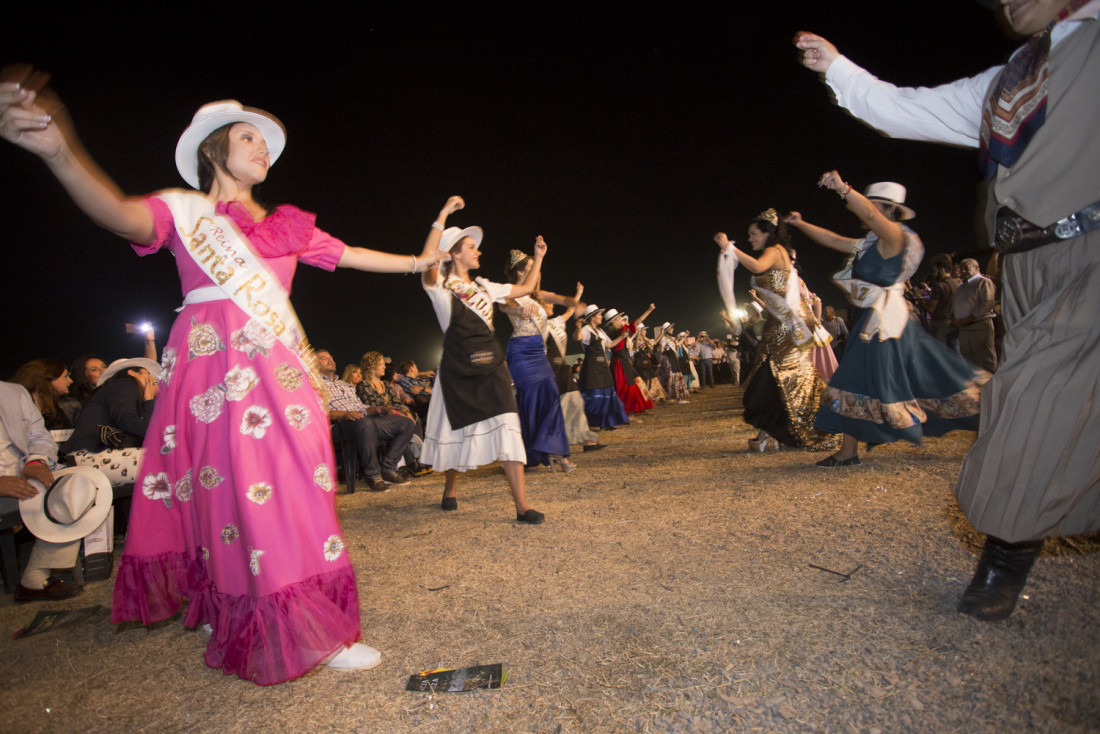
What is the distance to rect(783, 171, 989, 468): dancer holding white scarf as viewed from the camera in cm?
422

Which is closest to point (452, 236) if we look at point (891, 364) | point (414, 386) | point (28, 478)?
point (28, 478)

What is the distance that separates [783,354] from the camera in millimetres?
5527

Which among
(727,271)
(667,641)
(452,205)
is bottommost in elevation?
(667,641)

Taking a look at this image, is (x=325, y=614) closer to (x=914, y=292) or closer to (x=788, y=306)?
(x=788, y=306)

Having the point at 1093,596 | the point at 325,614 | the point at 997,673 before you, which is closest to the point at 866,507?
the point at 1093,596

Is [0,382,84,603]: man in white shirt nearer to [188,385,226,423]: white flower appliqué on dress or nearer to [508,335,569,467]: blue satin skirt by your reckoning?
[188,385,226,423]: white flower appliqué on dress

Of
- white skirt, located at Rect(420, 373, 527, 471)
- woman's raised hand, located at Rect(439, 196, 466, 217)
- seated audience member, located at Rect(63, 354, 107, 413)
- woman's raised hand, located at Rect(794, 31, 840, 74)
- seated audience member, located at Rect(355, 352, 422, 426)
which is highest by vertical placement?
woman's raised hand, located at Rect(794, 31, 840, 74)

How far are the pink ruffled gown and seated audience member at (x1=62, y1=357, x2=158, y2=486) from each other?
6.99 ft

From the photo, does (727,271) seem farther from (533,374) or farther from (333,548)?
(333,548)

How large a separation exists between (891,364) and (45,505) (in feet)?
18.2

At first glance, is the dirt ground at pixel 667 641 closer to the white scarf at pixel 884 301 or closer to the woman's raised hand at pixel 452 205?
the white scarf at pixel 884 301

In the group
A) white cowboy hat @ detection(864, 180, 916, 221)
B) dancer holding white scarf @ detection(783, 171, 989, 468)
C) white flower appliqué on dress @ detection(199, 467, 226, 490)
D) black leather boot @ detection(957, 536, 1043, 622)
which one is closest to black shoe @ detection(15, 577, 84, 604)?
white flower appliqué on dress @ detection(199, 467, 226, 490)

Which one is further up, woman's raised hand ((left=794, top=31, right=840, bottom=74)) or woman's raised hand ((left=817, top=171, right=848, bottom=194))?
woman's raised hand ((left=794, top=31, right=840, bottom=74))

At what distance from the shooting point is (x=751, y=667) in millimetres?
1683
